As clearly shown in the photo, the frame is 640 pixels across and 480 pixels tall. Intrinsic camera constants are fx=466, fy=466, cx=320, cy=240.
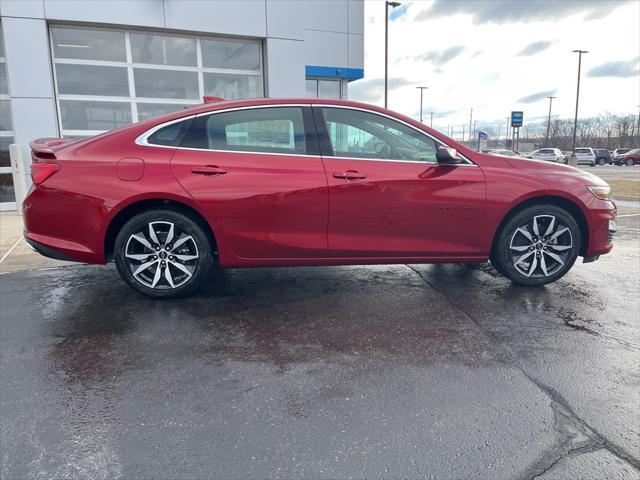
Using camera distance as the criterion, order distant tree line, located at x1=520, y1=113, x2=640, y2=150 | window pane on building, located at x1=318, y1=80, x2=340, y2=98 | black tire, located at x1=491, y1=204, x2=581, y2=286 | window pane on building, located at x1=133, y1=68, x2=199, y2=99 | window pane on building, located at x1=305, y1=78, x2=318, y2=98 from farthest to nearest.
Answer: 1. distant tree line, located at x1=520, y1=113, x2=640, y2=150
2. window pane on building, located at x1=318, y1=80, x2=340, y2=98
3. window pane on building, located at x1=305, y1=78, x2=318, y2=98
4. window pane on building, located at x1=133, y1=68, x2=199, y2=99
5. black tire, located at x1=491, y1=204, x2=581, y2=286

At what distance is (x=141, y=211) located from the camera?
12.6ft

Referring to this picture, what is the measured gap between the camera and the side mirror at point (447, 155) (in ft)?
12.8

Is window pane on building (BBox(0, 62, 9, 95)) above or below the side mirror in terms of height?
above

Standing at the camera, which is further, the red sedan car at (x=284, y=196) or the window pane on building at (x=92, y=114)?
the window pane on building at (x=92, y=114)

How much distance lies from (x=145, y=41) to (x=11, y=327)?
8.31m

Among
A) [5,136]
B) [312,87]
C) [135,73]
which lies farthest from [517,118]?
[5,136]

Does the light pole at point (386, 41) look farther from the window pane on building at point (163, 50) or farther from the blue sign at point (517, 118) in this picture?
the blue sign at point (517, 118)

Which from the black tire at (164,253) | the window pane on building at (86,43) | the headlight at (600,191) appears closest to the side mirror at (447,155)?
the headlight at (600,191)

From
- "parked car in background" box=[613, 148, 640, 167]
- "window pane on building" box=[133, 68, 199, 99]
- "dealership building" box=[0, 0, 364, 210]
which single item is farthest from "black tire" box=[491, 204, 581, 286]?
"parked car in background" box=[613, 148, 640, 167]

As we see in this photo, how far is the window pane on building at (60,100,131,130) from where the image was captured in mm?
9750

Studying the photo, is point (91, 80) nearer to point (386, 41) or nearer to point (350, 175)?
point (350, 175)

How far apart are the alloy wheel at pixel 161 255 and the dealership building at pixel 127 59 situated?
712cm

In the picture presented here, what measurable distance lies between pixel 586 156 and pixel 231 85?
42.4m

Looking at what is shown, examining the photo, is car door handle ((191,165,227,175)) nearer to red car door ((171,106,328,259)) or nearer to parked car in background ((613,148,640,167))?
red car door ((171,106,328,259))
